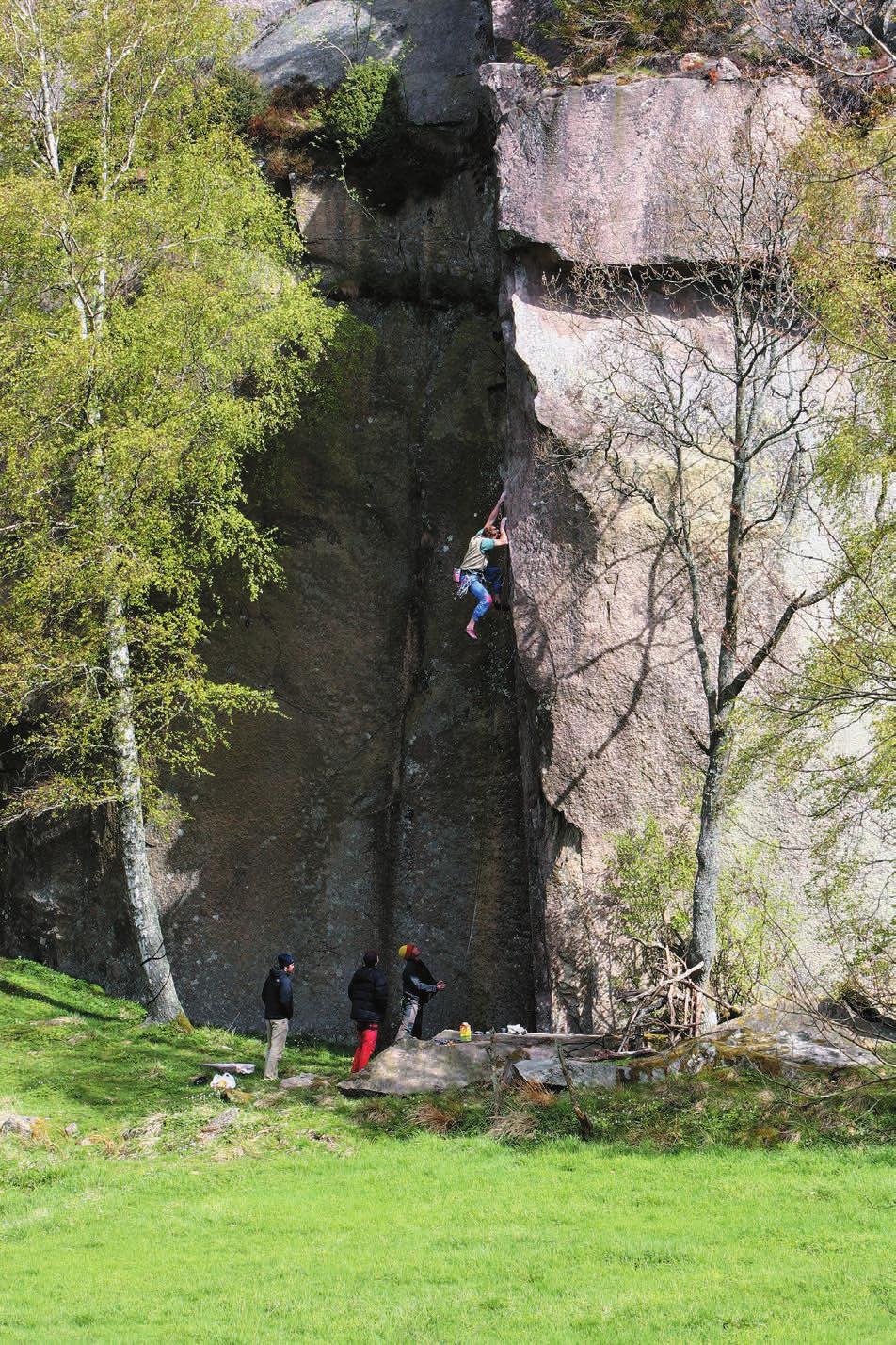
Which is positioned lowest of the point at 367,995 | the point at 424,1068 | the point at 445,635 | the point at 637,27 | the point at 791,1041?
the point at 424,1068

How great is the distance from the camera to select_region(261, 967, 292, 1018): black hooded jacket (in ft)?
52.6

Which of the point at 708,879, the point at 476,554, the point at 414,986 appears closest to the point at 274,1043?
the point at 414,986

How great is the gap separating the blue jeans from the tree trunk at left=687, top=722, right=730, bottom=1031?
14.8ft

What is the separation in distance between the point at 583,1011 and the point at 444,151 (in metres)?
15.6

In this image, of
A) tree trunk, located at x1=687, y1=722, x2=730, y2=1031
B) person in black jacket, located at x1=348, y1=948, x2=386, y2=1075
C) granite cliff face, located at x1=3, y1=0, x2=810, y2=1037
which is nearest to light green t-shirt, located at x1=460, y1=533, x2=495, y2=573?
granite cliff face, located at x1=3, y1=0, x2=810, y2=1037

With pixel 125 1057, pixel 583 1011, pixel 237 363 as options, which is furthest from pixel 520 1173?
pixel 237 363

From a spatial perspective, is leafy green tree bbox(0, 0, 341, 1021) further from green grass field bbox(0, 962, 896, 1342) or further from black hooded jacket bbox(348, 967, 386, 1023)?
green grass field bbox(0, 962, 896, 1342)

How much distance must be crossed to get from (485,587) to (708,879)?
5.93 metres

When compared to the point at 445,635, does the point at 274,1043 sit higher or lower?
lower

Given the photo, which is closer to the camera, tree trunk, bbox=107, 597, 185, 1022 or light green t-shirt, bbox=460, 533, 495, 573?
tree trunk, bbox=107, 597, 185, 1022

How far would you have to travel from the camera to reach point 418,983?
16531 mm

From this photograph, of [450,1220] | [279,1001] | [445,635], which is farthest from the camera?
[445,635]

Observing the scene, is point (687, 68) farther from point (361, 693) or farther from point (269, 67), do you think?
point (361, 693)

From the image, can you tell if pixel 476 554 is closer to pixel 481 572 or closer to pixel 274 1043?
pixel 481 572
